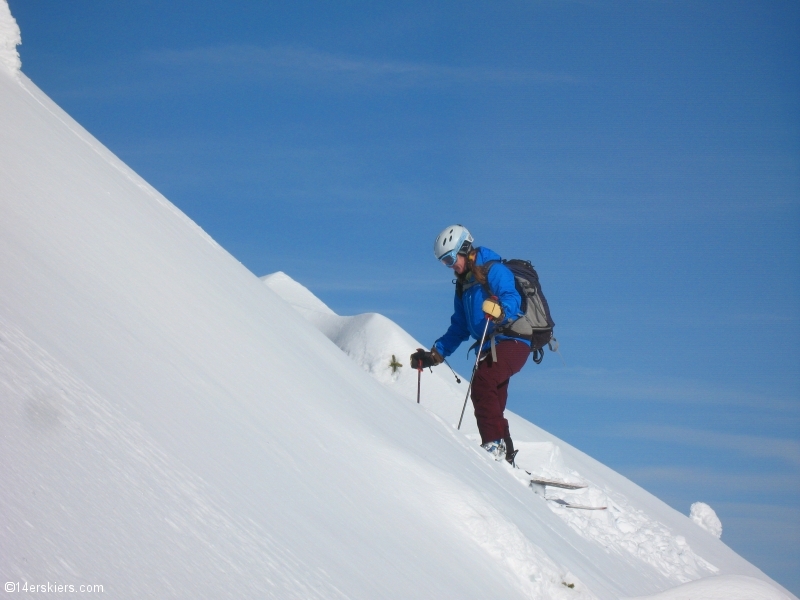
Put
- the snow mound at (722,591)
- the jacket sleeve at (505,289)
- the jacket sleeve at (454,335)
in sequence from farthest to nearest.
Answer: the jacket sleeve at (454,335) < the jacket sleeve at (505,289) < the snow mound at (722,591)

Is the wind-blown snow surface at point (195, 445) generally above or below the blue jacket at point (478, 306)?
below

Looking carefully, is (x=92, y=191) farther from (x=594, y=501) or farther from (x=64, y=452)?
(x=594, y=501)

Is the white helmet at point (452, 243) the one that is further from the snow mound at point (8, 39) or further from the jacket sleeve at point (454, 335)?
the snow mound at point (8, 39)

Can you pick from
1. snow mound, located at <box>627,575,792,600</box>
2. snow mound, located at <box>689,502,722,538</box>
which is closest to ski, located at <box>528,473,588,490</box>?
snow mound, located at <box>627,575,792,600</box>

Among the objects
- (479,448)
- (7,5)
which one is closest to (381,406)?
(479,448)

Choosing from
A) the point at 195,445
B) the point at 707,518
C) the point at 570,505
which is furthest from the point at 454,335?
the point at 195,445

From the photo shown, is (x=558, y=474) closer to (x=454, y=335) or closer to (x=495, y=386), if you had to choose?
(x=495, y=386)

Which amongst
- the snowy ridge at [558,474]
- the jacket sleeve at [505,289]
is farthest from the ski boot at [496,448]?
the jacket sleeve at [505,289]

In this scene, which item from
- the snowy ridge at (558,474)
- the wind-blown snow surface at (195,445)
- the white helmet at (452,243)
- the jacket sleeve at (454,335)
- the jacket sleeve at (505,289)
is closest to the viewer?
the wind-blown snow surface at (195,445)

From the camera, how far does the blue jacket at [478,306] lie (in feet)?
23.0

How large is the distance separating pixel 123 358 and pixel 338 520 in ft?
3.67

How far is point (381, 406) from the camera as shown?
5.58 m

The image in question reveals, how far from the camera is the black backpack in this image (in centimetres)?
721

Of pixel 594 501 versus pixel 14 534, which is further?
pixel 594 501
